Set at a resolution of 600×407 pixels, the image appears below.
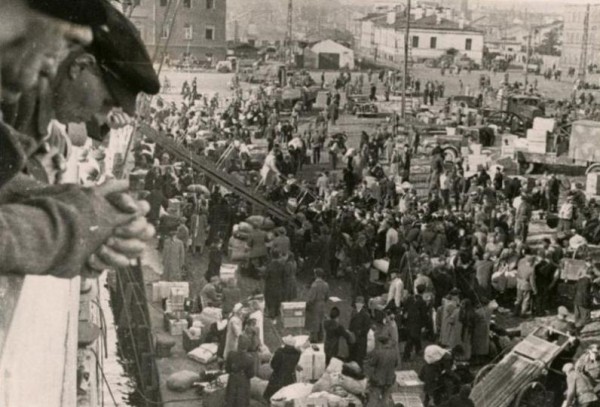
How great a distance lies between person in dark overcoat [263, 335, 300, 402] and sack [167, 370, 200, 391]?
1.78 ft

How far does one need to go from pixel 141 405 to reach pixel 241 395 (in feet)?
2.67

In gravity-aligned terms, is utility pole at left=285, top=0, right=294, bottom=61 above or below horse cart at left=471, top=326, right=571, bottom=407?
above

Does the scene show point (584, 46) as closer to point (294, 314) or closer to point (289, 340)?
point (294, 314)

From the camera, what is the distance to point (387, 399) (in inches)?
232

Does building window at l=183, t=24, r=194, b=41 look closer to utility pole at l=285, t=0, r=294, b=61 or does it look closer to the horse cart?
utility pole at l=285, t=0, r=294, b=61

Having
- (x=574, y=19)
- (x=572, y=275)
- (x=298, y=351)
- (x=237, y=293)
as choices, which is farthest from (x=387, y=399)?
(x=574, y=19)

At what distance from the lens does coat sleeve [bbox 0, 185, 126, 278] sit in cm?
109

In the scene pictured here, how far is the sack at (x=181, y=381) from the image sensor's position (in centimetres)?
599

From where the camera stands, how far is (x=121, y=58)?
1479 millimetres

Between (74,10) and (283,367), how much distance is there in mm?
4663

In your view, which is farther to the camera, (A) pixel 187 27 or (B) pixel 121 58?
(A) pixel 187 27

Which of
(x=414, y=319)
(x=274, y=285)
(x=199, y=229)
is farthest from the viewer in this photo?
(x=199, y=229)

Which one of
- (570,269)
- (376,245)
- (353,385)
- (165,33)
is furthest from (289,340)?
(570,269)

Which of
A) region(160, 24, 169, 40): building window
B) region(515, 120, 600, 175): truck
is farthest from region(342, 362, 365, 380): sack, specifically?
region(515, 120, 600, 175): truck
